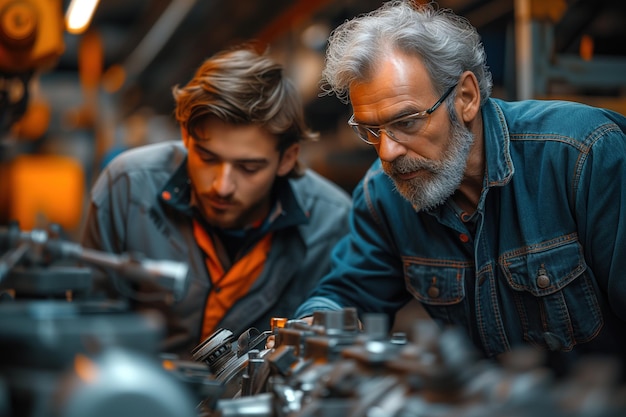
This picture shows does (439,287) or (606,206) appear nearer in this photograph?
(606,206)

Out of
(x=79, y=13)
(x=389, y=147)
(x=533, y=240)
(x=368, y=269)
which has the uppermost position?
(x=79, y=13)

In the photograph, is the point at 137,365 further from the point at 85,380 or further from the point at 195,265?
the point at 195,265

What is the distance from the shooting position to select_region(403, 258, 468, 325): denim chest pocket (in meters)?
2.23

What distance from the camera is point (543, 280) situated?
2.07 metres

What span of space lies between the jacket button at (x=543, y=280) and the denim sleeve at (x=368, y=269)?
0.44m

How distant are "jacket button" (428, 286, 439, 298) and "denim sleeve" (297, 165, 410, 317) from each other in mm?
134

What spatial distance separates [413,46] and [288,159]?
740 millimetres

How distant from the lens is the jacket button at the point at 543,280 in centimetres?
207

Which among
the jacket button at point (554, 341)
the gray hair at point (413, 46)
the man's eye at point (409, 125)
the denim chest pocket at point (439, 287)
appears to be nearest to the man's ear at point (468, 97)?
the gray hair at point (413, 46)

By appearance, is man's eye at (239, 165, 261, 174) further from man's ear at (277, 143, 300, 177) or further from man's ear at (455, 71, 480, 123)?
man's ear at (455, 71, 480, 123)

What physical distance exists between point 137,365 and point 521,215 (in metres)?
1.37

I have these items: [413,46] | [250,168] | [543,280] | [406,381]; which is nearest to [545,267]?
[543,280]

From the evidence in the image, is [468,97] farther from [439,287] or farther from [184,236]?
[184,236]


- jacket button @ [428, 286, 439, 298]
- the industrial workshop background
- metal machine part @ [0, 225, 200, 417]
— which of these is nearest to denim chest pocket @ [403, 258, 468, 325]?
jacket button @ [428, 286, 439, 298]
